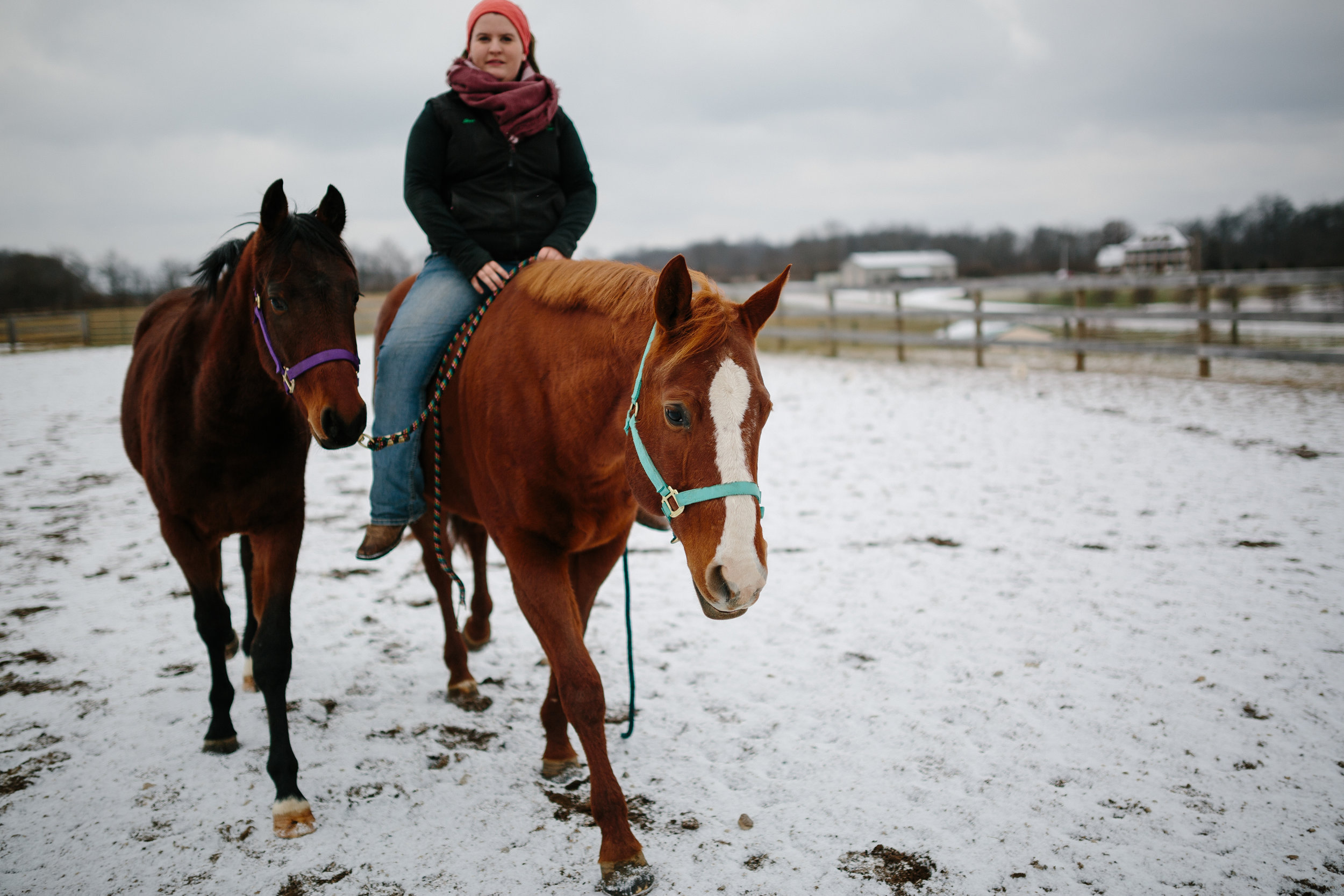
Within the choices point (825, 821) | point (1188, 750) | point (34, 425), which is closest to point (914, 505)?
point (1188, 750)

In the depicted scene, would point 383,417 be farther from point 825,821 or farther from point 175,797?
point 825,821

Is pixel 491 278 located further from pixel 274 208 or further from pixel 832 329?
pixel 832 329

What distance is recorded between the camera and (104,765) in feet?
8.68

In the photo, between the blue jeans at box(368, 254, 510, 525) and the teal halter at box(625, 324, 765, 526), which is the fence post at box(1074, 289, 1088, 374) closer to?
the blue jeans at box(368, 254, 510, 525)

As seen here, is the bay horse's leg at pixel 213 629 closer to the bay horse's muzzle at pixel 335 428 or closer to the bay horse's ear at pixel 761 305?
the bay horse's muzzle at pixel 335 428

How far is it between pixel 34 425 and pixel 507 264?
35.3 feet

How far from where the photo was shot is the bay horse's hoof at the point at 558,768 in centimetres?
267

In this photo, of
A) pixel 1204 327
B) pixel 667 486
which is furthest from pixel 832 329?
Answer: pixel 667 486

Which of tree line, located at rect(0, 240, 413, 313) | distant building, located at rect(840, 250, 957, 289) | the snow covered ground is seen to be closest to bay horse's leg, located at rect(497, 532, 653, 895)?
the snow covered ground

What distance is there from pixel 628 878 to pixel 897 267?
8193cm

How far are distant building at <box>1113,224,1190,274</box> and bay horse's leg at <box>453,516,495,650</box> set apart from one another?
60310 millimetres

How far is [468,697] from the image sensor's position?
3.21 metres

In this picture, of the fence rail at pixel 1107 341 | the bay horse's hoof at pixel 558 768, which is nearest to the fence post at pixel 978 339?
the fence rail at pixel 1107 341

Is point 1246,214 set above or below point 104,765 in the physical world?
above
